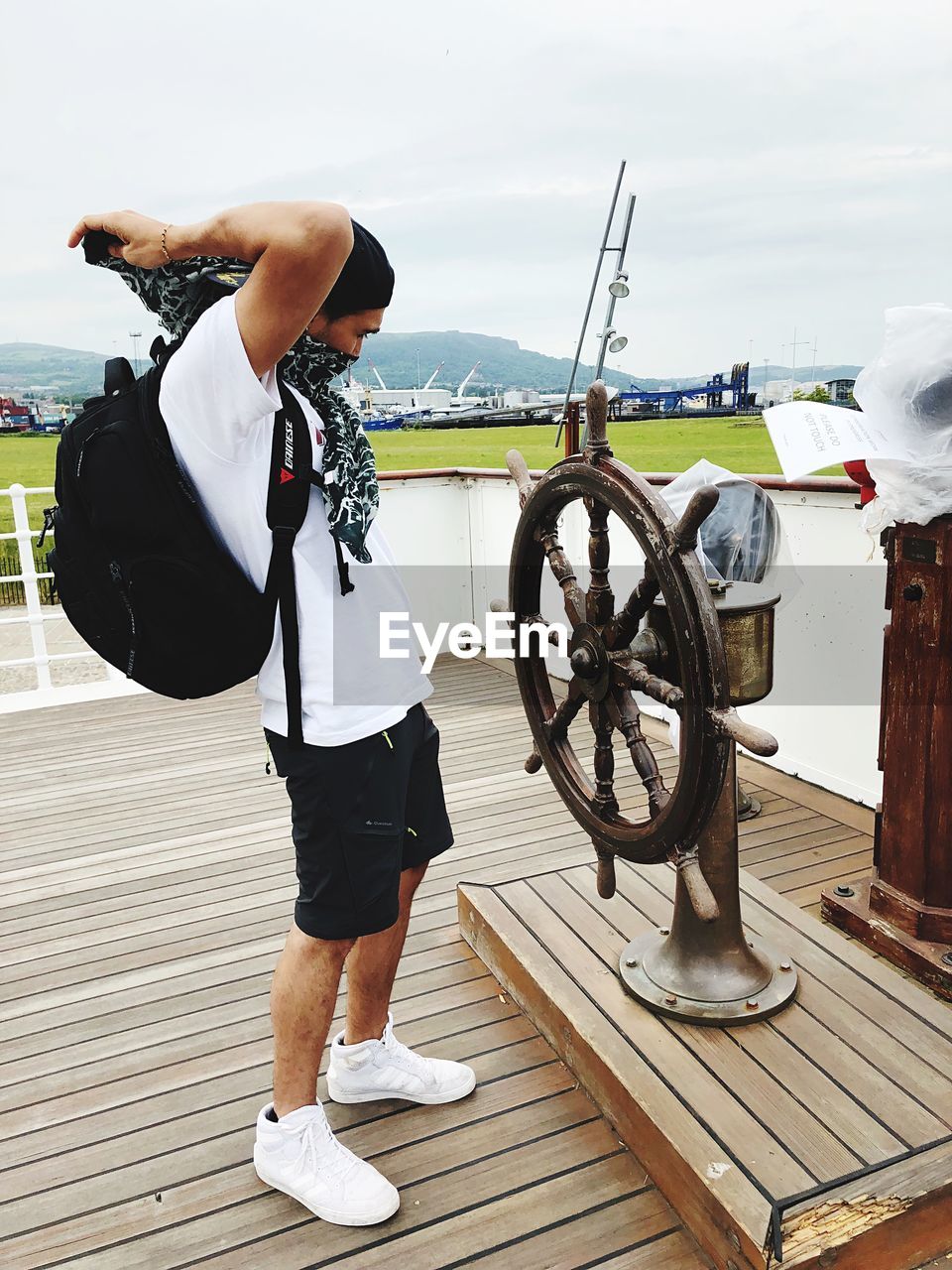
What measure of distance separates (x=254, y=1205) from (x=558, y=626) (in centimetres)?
96

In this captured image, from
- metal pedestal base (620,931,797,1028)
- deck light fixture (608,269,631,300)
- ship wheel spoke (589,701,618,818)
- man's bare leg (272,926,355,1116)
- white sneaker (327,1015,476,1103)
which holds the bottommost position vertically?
white sneaker (327,1015,476,1103)

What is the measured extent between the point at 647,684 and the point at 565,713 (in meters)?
0.28

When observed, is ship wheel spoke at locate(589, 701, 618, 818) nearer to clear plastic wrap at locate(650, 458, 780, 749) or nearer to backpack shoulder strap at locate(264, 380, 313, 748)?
backpack shoulder strap at locate(264, 380, 313, 748)

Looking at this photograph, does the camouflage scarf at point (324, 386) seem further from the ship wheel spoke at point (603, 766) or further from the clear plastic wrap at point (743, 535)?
the clear plastic wrap at point (743, 535)

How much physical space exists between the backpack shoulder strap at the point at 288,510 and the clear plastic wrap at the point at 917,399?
1148mm

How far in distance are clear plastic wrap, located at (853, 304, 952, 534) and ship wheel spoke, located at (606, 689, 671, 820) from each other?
0.79 m

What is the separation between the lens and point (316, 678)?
1232 millimetres

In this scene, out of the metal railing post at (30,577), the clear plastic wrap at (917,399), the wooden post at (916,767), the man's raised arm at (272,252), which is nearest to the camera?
the man's raised arm at (272,252)

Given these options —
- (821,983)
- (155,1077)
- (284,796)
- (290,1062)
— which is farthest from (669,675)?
(284,796)

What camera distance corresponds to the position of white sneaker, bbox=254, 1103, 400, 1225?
4.51ft

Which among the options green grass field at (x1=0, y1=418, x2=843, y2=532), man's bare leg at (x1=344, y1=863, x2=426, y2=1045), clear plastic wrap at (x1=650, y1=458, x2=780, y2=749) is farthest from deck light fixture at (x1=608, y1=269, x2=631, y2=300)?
man's bare leg at (x1=344, y1=863, x2=426, y2=1045)

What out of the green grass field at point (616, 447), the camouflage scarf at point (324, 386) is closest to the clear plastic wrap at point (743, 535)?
the camouflage scarf at point (324, 386)

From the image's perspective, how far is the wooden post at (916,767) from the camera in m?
1.92

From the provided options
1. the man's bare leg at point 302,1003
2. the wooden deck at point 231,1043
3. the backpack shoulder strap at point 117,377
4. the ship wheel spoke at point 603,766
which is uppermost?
the backpack shoulder strap at point 117,377
